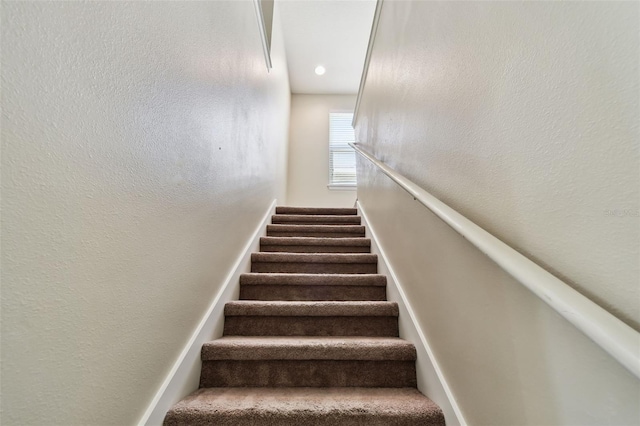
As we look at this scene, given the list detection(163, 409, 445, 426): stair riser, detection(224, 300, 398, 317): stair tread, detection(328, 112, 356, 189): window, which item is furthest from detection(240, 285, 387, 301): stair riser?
detection(328, 112, 356, 189): window

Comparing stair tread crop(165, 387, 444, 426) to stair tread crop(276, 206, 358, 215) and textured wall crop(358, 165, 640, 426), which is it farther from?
stair tread crop(276, 206, 358, 215)

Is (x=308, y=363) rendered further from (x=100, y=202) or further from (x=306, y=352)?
(x=100, y=202)

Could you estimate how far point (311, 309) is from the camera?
146 centimetres

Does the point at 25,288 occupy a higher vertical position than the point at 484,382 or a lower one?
higher

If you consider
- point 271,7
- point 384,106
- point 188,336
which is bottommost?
point 188,336

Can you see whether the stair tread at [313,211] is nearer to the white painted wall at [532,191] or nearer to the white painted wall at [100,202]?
the white painted wall at [100,202]

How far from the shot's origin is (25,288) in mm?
493

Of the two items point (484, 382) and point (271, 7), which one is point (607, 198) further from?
point (271, 7)

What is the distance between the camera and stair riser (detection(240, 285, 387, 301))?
1709mm

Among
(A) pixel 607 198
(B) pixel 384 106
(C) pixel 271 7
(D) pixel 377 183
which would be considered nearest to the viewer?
(A) pixel 607 198

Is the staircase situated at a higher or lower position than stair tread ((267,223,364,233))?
lower

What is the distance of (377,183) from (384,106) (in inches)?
22.1

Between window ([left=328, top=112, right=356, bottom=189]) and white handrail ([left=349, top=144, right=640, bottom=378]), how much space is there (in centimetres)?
413

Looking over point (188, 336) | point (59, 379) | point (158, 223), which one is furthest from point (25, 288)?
point (188, 336)
